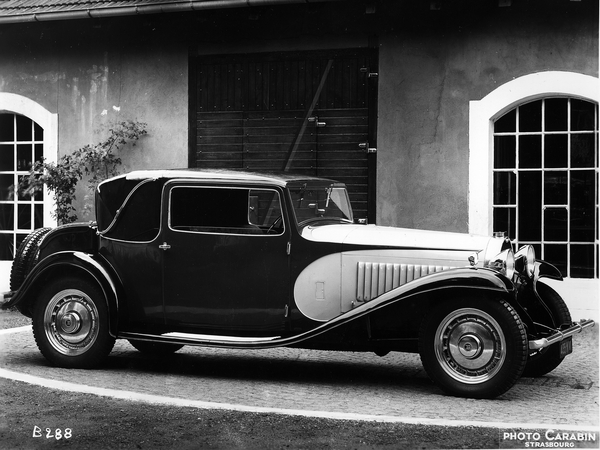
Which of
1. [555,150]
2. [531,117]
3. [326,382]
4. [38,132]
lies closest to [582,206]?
[555,150]

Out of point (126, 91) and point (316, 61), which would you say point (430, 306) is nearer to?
point (316, 61)

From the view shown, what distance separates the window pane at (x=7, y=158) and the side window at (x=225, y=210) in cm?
393

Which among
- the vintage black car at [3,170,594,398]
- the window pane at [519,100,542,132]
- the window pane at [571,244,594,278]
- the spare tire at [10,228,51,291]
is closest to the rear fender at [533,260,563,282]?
the vintage black car at [3,170,594,398]

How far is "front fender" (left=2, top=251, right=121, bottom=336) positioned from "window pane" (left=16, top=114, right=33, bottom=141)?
3.33 m

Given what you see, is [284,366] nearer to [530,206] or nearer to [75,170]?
[530,206]

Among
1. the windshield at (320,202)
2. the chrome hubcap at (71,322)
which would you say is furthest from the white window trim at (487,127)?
the chrome hubcap at (71,322)

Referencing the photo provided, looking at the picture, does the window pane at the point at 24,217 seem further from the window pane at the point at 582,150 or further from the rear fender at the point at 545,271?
the window pane at the point at 582,150

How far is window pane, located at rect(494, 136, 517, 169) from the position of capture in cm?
884

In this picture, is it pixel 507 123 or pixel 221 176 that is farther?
pixel 507 123

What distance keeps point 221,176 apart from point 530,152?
12.9 ft

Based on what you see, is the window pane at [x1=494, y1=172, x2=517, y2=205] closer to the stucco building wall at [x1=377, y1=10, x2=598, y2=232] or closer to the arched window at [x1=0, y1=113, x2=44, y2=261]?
the stucco building wall at [x1=377, y1=10, x2=598, y2=232]

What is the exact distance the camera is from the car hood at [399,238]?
18.8 feet

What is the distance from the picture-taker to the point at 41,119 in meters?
9.27

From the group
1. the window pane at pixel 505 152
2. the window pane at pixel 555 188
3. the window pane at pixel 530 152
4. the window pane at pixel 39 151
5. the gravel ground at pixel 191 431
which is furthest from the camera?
the window pane at pixel 39 151
